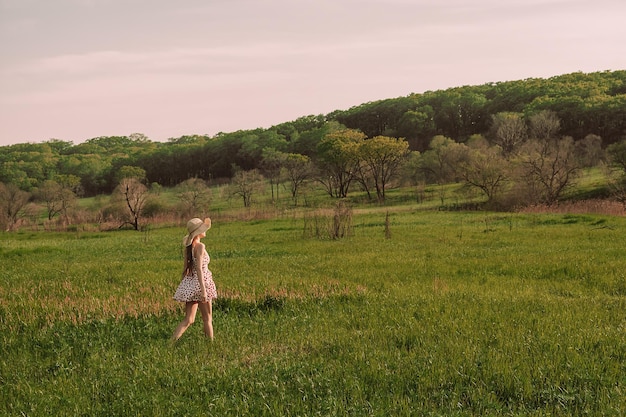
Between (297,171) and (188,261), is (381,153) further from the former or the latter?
(188,261)

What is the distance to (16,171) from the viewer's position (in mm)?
148250

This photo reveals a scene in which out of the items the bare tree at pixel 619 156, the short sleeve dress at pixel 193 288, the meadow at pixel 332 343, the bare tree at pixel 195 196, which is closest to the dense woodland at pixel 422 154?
the bare tree at pixel 619 156

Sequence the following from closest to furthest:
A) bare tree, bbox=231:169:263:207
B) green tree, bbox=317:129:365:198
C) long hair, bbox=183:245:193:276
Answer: long hair, bbox=183:245:193:276 → bare tree, bbox=231:169:263:207 → green tree, bbox=317:129:365:198

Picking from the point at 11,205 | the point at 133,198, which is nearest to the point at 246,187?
the point at 133,198

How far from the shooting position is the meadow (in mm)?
6625

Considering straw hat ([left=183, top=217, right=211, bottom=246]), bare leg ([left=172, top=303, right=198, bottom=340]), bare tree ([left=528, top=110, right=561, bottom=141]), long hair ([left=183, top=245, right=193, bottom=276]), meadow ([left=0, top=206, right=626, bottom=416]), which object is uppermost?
bare tree ([left=528, top=110, right=561, bottom=141])

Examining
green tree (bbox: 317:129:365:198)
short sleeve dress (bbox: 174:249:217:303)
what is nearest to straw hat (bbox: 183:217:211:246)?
short sleeve dress (bbox: 174:249:217:303)

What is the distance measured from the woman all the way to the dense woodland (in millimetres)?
57952

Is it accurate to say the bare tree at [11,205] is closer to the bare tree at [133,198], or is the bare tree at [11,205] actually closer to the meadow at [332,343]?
the bare tree at [133,198]

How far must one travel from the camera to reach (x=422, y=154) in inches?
4648

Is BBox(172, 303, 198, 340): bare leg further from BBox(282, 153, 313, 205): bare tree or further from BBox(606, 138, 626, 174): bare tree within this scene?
BBox(282, 153, 313, 205): bare tree

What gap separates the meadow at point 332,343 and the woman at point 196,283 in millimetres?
398

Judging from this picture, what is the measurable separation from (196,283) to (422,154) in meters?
113

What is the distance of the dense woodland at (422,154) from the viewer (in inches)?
2677
